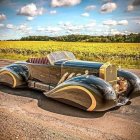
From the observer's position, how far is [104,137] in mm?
4340

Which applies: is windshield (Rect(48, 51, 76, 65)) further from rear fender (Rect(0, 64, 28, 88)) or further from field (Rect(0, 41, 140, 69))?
field (Rect(0, 41, 140, 69))

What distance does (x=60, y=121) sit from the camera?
5043 millimetres

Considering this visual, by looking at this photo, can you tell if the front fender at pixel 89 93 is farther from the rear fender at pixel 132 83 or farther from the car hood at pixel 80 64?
the rear fender at pixel 132 83

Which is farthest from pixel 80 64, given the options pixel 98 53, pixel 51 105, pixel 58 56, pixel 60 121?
pixel 98 53

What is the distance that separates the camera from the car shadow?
5465 mm

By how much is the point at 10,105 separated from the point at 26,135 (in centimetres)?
188

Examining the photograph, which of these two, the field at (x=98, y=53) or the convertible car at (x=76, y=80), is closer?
the convertible car at (x=76, y=80)

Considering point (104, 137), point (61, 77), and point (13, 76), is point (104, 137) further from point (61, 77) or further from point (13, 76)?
point (13, 76)

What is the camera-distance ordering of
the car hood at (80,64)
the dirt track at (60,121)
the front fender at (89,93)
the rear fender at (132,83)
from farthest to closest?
the rear fender at (132,83), the car hood at (80,64), the front fender at (89,93), the dirt track at (60,121)

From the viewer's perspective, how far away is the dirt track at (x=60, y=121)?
14.5 ft

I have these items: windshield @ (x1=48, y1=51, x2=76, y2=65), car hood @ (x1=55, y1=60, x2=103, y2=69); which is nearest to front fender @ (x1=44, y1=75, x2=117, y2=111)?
car hood @ (x1=55, y1=60, x2=103, y2=69)

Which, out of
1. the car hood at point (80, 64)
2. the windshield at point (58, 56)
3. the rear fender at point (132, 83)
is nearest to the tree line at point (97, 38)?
the windshield at point (58, 56)

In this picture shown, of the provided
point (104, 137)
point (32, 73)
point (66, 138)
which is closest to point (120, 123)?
point (104, 137)

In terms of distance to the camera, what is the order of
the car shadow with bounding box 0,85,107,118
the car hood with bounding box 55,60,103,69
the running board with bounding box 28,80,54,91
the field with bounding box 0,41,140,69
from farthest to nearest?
the field with bounding box 0,41,140,69 → the running board with bounding box 28,80,54,91 → the car hood with bounding box 55,60,103,69 → the car shadow with bounding box 0,85,107,118
